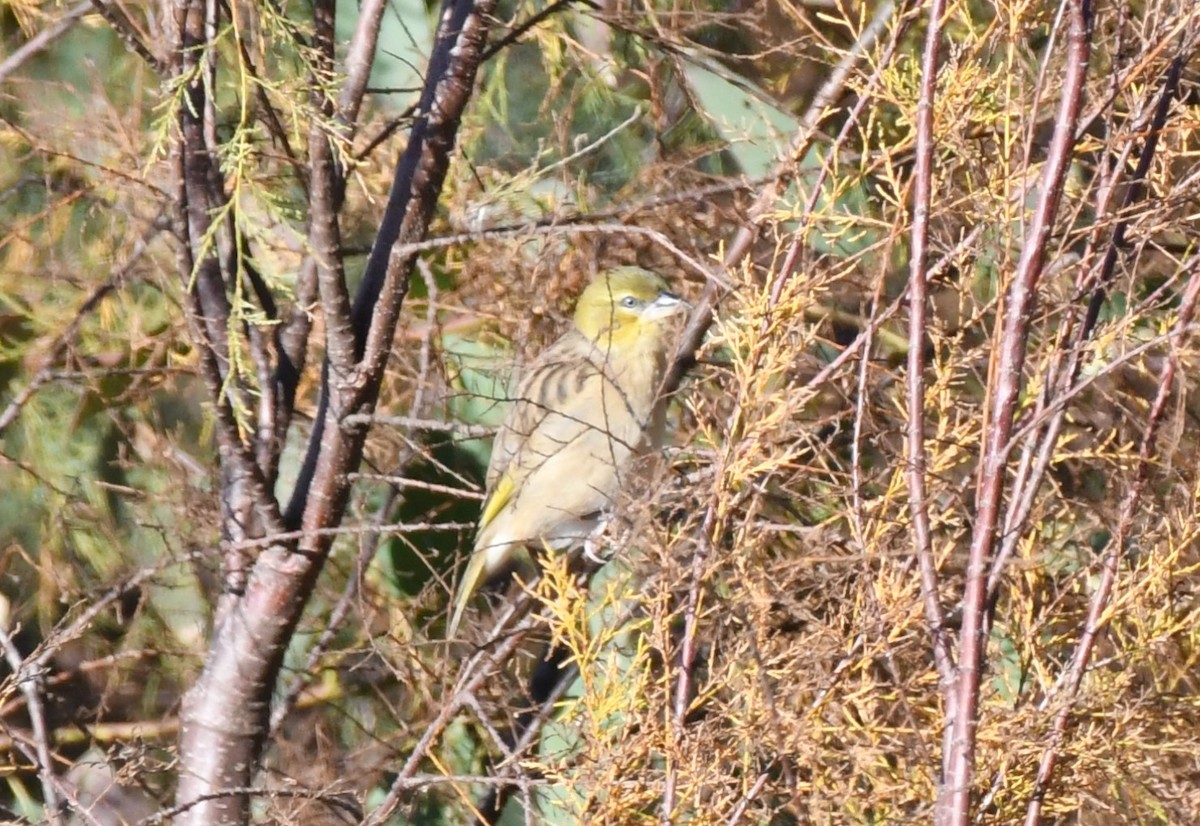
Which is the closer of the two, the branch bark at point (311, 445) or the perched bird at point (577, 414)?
the branch bark at point (311, 445)

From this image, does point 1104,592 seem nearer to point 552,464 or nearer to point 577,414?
point 577,414

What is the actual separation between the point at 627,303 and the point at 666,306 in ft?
0.48

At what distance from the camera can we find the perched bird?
4.67 metres

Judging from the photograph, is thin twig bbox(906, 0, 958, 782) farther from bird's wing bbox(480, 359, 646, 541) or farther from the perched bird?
bird's wing bbox(480, 359, 646, 541)

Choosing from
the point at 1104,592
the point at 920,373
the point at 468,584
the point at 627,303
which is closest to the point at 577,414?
the point at 627,303

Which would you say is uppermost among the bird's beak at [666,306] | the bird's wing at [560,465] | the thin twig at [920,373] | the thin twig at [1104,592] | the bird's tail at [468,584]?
the thin twig at [920,373]

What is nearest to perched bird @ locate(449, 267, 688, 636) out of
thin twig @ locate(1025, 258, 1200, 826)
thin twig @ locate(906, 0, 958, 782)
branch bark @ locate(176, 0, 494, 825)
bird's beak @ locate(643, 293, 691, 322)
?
bird's beak @ locate(643, 293, 691, 322)

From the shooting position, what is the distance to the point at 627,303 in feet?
15.5

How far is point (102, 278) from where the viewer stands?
5.29 m

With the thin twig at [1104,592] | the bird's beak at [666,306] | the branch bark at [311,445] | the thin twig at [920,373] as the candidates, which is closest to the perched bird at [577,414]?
the bird's beak at [666,306]

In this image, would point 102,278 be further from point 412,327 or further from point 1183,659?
point 1183,659

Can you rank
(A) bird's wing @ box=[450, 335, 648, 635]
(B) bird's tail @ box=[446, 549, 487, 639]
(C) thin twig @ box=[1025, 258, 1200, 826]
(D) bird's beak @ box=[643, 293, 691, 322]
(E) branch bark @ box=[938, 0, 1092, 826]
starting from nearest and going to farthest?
1. (E) branch bark @ box=[938, 0, 1092, 826]
2. (C) thin twig @ box=[1025, 258, 1200, 826]
3. (B) bird's tail @ box=[446, 549, 487, 639]
4. (D) bird's beak @ box=[643, 293, 691, 322]
5. (A) bird's wing @ box=[450, 335, 648, 635]

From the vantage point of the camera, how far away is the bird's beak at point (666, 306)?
4613mm

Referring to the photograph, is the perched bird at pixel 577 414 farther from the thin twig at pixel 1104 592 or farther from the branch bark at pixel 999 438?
the branch bark at pixel 999 438
